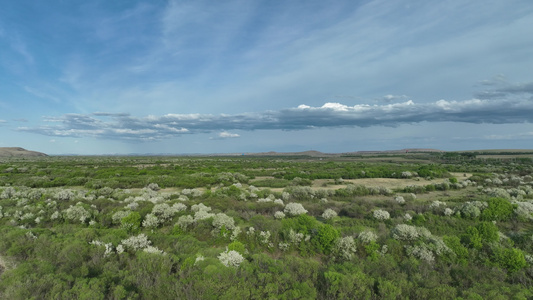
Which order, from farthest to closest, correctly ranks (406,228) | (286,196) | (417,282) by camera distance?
(286,196) < (406,228) < (417,282)

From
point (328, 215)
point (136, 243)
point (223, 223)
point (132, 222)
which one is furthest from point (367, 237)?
point (132, 222)

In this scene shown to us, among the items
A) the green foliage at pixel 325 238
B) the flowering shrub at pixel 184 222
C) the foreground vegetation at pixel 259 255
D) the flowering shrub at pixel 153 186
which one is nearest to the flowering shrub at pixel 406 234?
the foreground vegetation at pixel 259 255

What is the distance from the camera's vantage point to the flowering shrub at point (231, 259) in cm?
741

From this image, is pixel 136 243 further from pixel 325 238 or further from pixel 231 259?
pixel 325 238

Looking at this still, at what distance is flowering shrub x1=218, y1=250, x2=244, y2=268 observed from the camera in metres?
7.41

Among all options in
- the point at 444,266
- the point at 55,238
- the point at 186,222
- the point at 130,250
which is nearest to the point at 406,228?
the point at 444,266

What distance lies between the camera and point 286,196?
19.7m

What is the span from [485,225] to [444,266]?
3.93 m

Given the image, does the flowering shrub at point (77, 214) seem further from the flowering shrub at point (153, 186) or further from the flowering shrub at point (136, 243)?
the flowering shrub at point (153, 186)

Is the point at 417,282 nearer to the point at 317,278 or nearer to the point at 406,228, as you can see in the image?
the point at 317,278

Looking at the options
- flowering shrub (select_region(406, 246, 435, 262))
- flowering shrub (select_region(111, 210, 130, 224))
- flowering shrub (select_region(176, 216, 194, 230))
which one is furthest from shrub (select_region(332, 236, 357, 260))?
flowering shrub (select_region(111, 210, 130, 224))

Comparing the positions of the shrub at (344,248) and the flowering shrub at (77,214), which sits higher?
the flowering shrub at (77,214)

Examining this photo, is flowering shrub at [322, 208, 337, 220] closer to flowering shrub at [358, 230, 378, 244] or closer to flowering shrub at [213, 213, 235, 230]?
flowering shrub at [358, 230, 378, 244]

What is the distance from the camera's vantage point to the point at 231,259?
24.8ft
